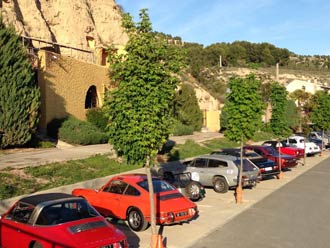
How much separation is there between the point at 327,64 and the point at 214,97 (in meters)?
102

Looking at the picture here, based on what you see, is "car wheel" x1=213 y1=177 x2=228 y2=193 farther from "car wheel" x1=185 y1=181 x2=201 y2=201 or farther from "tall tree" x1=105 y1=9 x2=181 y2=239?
"tall tree" x1=105 y1=9 x2=181 y2=239

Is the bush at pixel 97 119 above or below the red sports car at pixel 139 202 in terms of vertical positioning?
above

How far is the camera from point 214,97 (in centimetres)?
5844

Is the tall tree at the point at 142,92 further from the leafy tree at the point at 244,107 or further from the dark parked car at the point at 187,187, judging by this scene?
the leafy tree at the point at 244,107

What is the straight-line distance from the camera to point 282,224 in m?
12.1

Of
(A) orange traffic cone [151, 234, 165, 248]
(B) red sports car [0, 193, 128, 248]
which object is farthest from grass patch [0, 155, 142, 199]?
(B) red sports car [0, 193, 128, 248]

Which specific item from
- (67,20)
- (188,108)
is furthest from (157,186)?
(188,108)

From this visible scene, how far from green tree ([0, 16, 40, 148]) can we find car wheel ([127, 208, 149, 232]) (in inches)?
463

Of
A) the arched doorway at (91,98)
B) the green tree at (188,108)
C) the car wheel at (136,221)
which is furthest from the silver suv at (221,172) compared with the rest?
the green tree at (188,108)

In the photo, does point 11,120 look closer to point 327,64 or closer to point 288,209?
point 288,209

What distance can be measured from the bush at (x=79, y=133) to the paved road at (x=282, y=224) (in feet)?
40.9

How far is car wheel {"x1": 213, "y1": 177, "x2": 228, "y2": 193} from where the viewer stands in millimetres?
17391

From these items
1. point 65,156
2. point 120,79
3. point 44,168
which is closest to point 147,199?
point 120,79

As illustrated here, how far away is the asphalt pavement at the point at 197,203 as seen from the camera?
10.6 m
